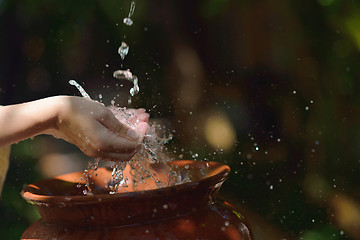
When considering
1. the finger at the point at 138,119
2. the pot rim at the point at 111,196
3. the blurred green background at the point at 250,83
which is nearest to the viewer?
the pot rim at the point at 111,196

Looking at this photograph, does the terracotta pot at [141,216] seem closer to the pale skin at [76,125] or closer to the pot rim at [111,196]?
the pot rim at [111,196]

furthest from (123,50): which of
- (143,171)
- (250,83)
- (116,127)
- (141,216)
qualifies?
(141,216)

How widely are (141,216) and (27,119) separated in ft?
1.17

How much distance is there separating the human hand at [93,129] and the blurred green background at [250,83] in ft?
3.38

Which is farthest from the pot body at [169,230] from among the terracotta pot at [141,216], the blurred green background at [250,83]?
the blurred green background at [250,83]

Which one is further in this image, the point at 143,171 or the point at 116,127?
the point at 143,171

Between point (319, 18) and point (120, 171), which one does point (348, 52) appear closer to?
point (319, 18)

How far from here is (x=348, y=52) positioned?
1798 millimetres

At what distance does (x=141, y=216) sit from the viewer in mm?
917

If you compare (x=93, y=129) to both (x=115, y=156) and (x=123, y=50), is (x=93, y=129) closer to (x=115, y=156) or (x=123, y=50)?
(x=115, y=156)

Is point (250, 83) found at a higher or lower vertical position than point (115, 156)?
lower

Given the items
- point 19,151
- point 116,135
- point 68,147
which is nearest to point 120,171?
point 116,135

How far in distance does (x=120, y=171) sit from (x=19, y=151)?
4.04 ft

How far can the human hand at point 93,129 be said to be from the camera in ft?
3.07
